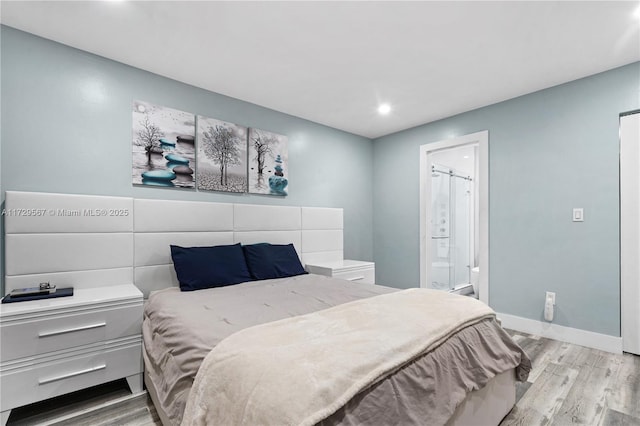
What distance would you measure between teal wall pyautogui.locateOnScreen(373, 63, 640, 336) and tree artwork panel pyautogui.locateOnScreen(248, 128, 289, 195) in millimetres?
2121

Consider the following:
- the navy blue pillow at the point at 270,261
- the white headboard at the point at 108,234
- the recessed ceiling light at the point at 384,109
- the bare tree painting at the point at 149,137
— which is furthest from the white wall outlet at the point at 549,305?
the bare tree painting at the point at 149,137

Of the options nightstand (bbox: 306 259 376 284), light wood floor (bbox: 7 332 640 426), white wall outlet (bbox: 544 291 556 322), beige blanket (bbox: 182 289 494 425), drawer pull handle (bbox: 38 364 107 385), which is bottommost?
light wood floor (bbox: 7 332 640 426)

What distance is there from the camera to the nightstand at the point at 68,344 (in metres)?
1.73

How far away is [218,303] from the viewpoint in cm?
201

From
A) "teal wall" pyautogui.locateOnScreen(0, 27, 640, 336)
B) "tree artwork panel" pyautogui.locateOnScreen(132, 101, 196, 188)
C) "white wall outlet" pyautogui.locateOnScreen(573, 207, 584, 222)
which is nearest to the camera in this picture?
"teal wall" pyautogui.locateOnScreen(0, 27, 640, 336)

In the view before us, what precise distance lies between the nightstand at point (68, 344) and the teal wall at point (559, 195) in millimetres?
3531

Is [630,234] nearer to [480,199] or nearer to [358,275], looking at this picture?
[480,199]

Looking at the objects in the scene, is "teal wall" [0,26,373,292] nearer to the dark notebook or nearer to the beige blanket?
the dark notebook

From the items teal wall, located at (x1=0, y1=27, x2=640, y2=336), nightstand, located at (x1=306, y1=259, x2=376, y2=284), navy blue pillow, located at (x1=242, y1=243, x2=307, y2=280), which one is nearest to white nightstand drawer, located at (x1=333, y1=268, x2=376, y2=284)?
nightstand, located at (x1=306, y1=259, x2=376, y2=284)

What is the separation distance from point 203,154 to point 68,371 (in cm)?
197

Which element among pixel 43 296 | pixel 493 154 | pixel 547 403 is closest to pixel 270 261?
pixel 43 296

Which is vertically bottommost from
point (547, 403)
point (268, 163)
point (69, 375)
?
point (547, 403)

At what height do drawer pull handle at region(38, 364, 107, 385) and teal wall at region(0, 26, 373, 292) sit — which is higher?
teal wall at region(0, 26, 373, 292)

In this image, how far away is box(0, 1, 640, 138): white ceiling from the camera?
197cm
